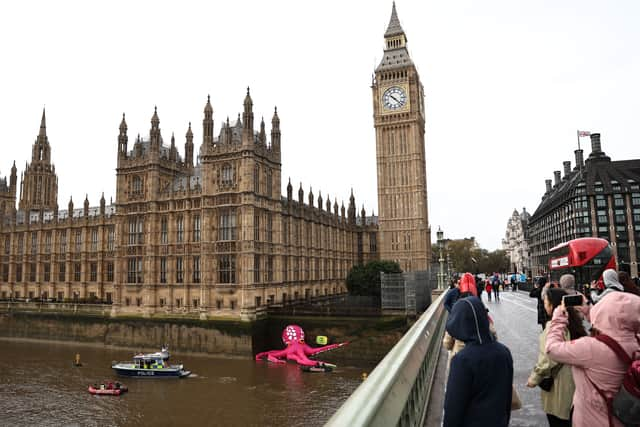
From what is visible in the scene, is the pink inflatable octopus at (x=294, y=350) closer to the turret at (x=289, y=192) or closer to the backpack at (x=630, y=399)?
the turret at (x=289, y=192)

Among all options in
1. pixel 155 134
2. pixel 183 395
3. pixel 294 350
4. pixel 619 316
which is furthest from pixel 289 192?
pixel 619 316

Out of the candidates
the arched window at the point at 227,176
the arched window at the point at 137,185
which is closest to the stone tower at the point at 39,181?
the arched window at the point at 137,185

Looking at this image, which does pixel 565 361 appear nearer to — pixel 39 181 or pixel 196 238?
pixel 196 238

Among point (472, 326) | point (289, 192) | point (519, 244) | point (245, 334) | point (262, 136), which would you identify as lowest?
point (245, 334)

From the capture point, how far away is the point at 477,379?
11.9ft

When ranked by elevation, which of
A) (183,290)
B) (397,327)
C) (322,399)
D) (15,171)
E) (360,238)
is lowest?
(322,399)

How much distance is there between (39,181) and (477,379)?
288 ft

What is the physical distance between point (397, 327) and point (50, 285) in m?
50.2

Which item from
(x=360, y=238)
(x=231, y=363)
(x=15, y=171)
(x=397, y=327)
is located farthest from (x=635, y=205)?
(x=15, y=171)

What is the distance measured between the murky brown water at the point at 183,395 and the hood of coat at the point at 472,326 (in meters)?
24.0

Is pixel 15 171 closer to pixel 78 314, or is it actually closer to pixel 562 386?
pixel 78 314

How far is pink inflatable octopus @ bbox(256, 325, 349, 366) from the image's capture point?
3894cm

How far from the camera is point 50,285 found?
6109cm

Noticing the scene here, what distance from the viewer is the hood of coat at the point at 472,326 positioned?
12.2 feet
